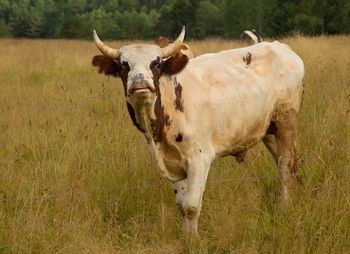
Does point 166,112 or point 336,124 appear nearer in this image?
point 166,112

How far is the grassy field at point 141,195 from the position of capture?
12.3 ft

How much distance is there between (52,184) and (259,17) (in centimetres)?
4693

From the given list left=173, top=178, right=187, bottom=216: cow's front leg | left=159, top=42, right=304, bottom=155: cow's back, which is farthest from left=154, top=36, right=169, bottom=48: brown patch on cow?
left=173, top=178, right=187, bottom=216: cow's front leg

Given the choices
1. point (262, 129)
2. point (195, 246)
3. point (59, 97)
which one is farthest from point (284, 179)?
point (59, 97)

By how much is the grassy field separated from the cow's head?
3.65 ft

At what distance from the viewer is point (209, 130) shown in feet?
13.8

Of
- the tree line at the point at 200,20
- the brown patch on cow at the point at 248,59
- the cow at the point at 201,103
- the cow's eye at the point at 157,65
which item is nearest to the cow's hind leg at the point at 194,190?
the cow at the point at 201,103

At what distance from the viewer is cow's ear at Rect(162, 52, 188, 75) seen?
12.9ft

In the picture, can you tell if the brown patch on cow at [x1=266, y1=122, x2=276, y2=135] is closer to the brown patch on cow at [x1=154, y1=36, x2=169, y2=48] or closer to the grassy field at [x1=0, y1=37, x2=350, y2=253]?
the grassy field at [x1=0, y1=37, x2=350, y2=253]

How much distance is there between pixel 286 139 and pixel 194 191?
1.37 meters

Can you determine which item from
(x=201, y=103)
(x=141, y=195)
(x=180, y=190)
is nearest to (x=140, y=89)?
(x=201, y=103)

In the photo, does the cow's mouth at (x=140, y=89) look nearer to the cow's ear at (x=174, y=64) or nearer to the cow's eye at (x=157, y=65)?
the cow's eye at (x=157, y=65)

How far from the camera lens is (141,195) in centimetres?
474

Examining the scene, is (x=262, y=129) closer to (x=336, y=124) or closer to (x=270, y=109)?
(x=270, y=109)
